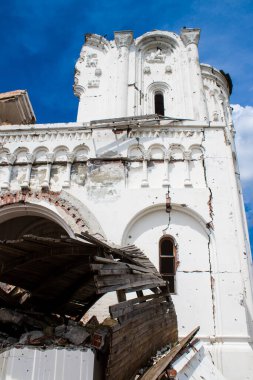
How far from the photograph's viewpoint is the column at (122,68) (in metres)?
12.9

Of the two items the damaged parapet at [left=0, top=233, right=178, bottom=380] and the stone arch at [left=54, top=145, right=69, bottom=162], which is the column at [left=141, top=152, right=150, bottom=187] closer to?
the stone arch at [left=54, top=145, right=69, bottom=162]


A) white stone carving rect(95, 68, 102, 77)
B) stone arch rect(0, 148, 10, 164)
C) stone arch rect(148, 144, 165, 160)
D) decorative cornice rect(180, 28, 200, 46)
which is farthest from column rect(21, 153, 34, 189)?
decorative cornice rect(180, 28, 200, 46)

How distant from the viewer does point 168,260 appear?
960 cm

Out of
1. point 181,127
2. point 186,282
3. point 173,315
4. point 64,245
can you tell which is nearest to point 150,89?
point 181,127

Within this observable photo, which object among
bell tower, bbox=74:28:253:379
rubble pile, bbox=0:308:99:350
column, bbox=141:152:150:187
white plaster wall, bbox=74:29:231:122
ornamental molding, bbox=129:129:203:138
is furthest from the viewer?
white plaster wall, bbox=74:29:231:122

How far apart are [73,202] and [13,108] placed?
5376 millimetres

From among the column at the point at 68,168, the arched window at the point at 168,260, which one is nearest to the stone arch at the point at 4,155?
the column at the point at 68,168

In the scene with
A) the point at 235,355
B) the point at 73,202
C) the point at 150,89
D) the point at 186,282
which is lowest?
the point at 235,355

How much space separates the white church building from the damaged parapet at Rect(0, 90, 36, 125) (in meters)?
0.05

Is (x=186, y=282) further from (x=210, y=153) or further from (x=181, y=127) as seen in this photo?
(x=181, y=127)

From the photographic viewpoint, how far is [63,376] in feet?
14.1

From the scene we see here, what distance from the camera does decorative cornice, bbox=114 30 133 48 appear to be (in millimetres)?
14672

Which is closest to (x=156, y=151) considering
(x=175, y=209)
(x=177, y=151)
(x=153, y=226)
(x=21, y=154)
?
(x=177, y=151)

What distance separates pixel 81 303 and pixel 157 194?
4093 millimetres
